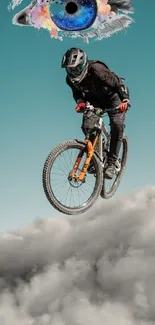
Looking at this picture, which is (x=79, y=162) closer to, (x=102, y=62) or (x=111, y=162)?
(x=111, y=162)

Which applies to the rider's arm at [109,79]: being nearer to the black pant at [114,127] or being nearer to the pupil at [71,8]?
the black pant at [114,127]

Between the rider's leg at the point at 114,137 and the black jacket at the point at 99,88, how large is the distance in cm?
63

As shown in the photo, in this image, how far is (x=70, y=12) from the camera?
1293 centimetres

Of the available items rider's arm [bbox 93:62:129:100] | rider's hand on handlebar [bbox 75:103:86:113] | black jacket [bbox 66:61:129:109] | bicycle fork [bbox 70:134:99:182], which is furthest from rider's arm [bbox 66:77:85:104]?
bicycle fork [bbox 70:134:99:182]

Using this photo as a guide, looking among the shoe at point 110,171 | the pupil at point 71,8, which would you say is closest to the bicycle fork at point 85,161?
the shoe at point 110,171

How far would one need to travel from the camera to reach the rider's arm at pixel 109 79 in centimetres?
1202

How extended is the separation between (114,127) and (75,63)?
3060 mm

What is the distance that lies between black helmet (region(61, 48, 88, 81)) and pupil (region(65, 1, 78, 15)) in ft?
6.86

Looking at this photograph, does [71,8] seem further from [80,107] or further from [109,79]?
[80,107]

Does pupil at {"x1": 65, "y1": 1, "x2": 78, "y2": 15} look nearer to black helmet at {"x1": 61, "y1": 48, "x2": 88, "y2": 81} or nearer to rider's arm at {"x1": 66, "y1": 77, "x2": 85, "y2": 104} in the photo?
rider's arm at {"x1": 66, "y1": 77, "x2": 85, "y2": 104}

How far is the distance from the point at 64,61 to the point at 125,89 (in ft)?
7.80

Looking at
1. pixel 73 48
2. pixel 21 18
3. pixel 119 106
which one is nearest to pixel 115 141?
pixel 119 106

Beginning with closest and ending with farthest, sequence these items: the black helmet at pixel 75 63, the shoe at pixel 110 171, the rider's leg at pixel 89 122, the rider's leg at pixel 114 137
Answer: the black helmet at pixel 75 63, the rider's leg at pixel 89 122, the rider's leg at pixel 114 137, the shoe at pixel 110 171

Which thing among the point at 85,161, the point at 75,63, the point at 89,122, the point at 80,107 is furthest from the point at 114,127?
the point at 75,63
